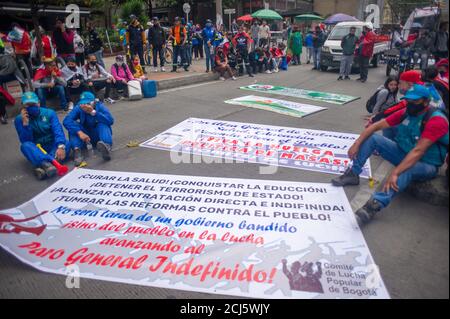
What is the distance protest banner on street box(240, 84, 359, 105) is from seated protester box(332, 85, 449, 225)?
5.21m

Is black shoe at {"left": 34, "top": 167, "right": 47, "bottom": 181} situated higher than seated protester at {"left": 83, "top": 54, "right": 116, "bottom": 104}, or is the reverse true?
seated protester at {"left": 83, "top": 54, "right": 116, "bottom": 104}

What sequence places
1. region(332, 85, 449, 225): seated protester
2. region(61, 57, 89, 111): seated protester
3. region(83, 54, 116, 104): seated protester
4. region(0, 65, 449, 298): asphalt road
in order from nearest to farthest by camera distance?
region(0, 65, 449, 298): asphalt road < region(332, 85, 449, 225): seated protester < region(61, 57, 89, 111): seated protester < region(83, 54, 116, 104): seated protester

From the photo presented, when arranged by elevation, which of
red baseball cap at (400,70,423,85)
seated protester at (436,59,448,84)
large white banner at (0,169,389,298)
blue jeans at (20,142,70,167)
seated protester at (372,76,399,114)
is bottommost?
large white banner at (0,169,389,298)

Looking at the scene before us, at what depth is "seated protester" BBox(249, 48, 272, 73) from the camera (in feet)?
45.5

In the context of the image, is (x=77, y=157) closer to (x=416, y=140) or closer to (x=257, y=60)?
(x=416, y=140)

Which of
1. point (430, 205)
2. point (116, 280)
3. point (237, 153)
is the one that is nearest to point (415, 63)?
point (237, 153)

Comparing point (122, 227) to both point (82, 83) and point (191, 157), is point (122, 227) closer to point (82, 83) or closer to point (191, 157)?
point (191, 157)

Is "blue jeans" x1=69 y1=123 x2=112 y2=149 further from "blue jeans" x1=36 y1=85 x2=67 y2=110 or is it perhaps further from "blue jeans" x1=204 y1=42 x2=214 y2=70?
"blue jeans" x1=204 y1=42 x2=214 y2=70

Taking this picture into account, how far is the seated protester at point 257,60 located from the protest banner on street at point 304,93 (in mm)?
3047

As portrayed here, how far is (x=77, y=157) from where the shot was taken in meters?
5.07

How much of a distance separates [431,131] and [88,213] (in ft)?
10.7

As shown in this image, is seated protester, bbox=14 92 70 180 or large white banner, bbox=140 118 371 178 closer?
seated protester, bbox=14 92 70 180

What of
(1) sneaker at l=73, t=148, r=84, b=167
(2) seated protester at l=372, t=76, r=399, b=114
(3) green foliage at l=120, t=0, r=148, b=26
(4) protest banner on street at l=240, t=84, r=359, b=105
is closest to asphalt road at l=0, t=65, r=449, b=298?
(1) sneaker at l=73, t=148, r=84, b=167
